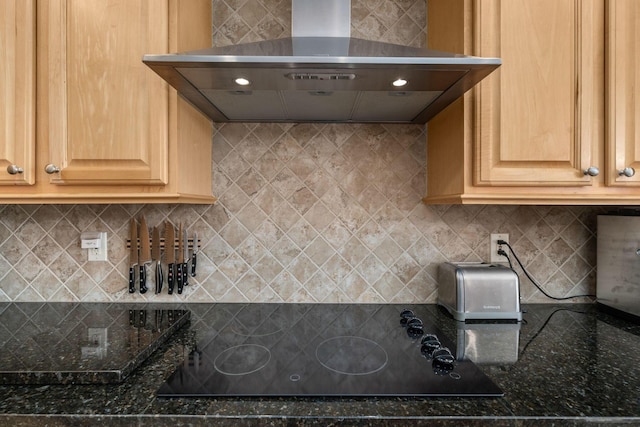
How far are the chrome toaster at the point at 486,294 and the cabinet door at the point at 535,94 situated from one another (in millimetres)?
366

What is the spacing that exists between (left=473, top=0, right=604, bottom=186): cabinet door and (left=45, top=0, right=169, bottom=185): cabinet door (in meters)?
1.02

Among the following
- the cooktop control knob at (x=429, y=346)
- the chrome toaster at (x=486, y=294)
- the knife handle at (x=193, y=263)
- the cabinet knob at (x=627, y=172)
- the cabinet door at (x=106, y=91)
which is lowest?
the cooktop control knob at (x=429, y=346)

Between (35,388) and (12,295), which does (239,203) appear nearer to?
(35,388)

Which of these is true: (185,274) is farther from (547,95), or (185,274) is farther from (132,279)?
(547,95)

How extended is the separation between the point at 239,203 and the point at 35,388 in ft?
2.80

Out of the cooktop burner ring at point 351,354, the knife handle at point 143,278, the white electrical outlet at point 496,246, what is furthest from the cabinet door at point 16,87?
the white electrical outlet at point 496,246

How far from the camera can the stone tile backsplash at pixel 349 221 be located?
1.44 m

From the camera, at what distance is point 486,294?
1.24 m

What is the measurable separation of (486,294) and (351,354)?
1.91 feet

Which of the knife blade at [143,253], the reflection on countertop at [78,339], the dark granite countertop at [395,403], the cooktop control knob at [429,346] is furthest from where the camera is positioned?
the knife blade at [143,253]

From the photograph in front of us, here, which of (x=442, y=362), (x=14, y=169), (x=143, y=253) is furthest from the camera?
(x=143, y=253)

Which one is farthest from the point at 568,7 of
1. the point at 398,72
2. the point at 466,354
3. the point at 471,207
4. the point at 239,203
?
the point at 239,203

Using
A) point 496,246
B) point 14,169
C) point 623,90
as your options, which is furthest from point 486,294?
point 14,169

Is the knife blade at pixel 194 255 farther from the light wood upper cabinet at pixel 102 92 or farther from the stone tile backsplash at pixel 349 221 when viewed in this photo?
the light wood upper cabinet at pixel 102 92
